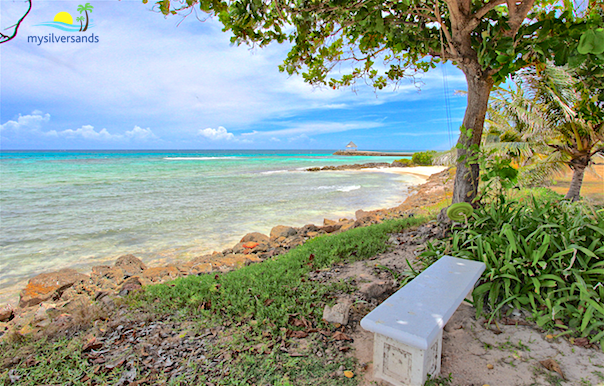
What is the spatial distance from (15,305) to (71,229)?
4193mm

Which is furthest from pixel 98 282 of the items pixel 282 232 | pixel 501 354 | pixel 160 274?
pixel 501 354

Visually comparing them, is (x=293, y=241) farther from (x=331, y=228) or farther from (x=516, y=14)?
(x=516, y=14)

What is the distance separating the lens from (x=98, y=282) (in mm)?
4434

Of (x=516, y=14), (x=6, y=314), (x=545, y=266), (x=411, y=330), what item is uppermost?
(x=516, y=14)

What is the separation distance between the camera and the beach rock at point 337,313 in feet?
8.64

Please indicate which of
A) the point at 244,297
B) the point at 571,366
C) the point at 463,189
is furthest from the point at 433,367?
the point at 463,189

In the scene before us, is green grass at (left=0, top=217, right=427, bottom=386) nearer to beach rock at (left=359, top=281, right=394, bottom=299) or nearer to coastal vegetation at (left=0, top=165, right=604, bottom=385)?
coastal vegetation at (left=0, top=165, right=604, bottom=385)

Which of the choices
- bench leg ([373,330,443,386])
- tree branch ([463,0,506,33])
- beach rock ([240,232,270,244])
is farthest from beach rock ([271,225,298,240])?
tree branch ([463,0,506,33])

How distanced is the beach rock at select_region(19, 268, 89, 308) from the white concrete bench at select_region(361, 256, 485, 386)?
171 inches

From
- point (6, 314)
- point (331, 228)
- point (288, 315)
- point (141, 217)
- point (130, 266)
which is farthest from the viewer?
point (141, 217)

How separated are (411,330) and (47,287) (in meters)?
4.96

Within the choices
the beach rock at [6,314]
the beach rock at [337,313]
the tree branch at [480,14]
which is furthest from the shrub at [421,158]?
the beach rock at [6,314]

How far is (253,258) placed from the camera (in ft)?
17.3

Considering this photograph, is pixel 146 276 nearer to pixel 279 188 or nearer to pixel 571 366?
pixel 571 366
